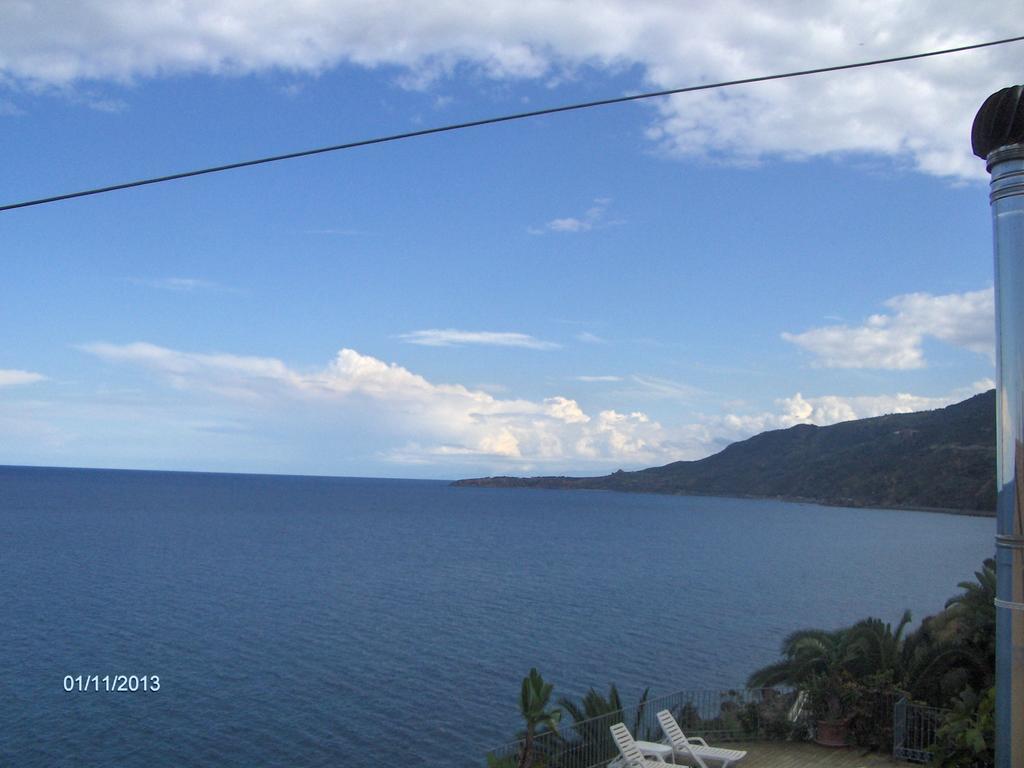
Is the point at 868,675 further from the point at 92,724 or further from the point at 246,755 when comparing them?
the point at 92,724

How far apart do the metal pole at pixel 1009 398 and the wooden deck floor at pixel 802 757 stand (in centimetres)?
1132

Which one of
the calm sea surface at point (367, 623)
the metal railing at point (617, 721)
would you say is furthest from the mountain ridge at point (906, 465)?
the metal railing at point (617, 721)

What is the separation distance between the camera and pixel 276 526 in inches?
4124

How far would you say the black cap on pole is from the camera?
4.90m

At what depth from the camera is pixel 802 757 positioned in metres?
15.7

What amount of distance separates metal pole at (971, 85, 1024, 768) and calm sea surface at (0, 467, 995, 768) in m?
20.6

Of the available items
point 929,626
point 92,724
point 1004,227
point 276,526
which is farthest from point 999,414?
point 276,526

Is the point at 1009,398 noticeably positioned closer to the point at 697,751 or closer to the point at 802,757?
the point at 697,751

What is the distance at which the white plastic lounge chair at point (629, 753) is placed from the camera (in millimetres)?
14938

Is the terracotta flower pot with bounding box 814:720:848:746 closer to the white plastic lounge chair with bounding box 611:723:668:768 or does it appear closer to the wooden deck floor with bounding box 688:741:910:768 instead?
the wooden deck floor with bounding box 688:741:910:768

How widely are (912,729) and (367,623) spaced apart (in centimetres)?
3051

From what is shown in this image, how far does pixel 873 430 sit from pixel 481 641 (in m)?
165
